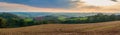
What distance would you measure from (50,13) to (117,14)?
562 mm

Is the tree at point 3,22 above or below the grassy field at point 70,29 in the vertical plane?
above

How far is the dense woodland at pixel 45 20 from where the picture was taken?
2.31 metres

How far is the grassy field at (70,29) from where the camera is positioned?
231 cm

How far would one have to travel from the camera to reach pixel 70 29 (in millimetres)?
2357

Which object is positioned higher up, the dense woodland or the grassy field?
the dense woodland

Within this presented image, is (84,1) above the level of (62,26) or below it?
above

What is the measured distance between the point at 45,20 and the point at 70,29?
0.22 meters

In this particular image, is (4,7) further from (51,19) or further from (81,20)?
(81,20)

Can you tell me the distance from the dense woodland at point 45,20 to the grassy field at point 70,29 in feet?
0.09

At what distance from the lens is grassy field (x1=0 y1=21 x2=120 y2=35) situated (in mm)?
2311

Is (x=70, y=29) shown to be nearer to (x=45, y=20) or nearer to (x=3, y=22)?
(x=45, y=20)

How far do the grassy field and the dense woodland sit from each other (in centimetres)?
3

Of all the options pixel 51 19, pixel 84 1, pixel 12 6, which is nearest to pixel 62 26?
pixel 51 19

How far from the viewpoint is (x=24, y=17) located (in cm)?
233
